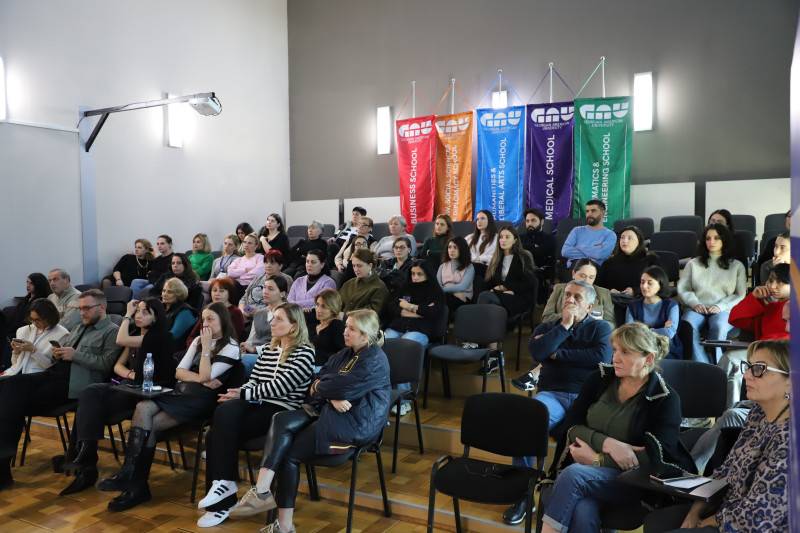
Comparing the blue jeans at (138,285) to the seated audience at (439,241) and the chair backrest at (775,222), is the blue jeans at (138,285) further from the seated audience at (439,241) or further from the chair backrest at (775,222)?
the chair backrest at (775,222)

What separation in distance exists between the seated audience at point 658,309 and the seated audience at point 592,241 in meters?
1.34

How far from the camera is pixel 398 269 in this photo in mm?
5406

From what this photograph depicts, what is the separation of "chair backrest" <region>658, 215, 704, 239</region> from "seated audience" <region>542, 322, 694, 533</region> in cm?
437

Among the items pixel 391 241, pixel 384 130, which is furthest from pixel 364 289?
pixel 384 130

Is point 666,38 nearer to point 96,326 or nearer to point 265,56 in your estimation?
point 265,56

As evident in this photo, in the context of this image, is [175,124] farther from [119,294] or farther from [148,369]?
[148,369]

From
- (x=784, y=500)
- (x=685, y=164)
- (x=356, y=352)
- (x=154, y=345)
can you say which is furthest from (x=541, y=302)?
(x=784, y=500)

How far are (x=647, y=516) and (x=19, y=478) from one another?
373cm

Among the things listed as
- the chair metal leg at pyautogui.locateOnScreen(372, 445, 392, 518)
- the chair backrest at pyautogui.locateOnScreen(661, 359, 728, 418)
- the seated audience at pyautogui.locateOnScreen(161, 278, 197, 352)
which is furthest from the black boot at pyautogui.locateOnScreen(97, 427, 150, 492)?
the chair backrest at pyautogui.locateOnScreen(661, 359, 728, 418)

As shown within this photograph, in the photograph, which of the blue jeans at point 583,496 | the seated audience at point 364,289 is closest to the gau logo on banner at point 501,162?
the seated audience at point 364,289

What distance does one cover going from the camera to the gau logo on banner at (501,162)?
774cm

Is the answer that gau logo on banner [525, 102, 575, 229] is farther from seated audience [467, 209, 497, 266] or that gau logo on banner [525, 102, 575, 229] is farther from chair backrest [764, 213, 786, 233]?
chair backrest [764, 213, 786, 233]

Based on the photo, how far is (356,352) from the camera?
330 cm

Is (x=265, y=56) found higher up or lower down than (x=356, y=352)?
higher up
